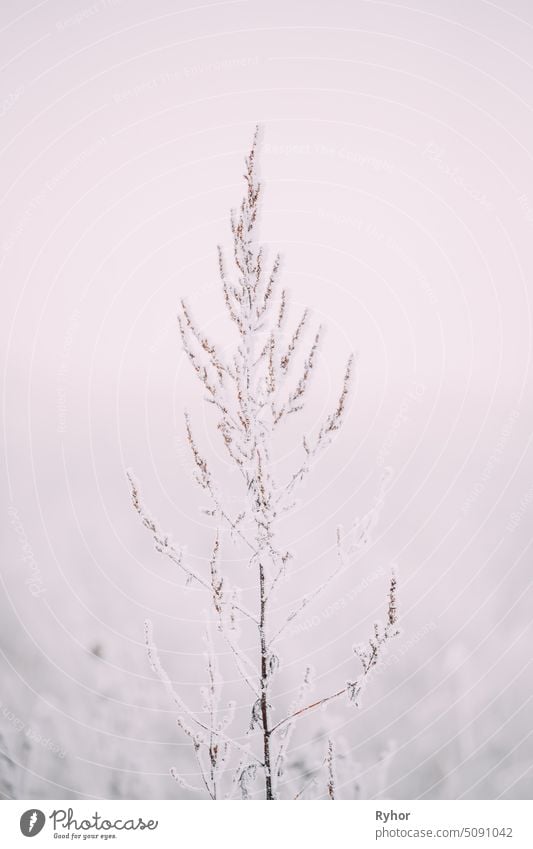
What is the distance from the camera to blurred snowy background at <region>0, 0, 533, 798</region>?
2914 millimetres

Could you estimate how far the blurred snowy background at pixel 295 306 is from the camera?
2.91 m

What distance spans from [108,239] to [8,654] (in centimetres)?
209

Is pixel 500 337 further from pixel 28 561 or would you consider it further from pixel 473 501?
pixel 28 561

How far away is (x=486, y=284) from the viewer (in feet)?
9.89

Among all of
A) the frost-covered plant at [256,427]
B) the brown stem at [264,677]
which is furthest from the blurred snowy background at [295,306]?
the brown stem at [264,677]

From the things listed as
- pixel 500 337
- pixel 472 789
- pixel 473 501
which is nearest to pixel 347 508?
pixel 473 501

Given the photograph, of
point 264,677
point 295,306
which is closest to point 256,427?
point 264,677

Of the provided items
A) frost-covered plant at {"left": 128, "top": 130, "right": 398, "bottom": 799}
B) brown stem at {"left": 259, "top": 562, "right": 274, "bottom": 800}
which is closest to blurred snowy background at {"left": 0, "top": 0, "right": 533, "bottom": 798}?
frost-covered plant at {"left": 128, "top": 130, "right": 398, "bottom": 799}

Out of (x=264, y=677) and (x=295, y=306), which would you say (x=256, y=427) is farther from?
(x=295, y=306)

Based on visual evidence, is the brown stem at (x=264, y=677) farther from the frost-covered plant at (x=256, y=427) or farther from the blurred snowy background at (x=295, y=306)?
the blurred snowy background at (x=295, y=306)

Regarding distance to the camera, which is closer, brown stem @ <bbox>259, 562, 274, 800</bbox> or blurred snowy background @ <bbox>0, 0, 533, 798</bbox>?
brown stem @ <bbox>259, 562, 274, 800</bbox>

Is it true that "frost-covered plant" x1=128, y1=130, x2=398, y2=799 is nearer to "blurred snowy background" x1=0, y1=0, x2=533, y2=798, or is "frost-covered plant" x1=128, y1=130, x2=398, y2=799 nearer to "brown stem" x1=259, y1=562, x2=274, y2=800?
"brown stem" x1=259, y1=562, x2=274, y2=800

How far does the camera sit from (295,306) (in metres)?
2.85

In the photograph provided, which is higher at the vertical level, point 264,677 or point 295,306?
point 295,306
